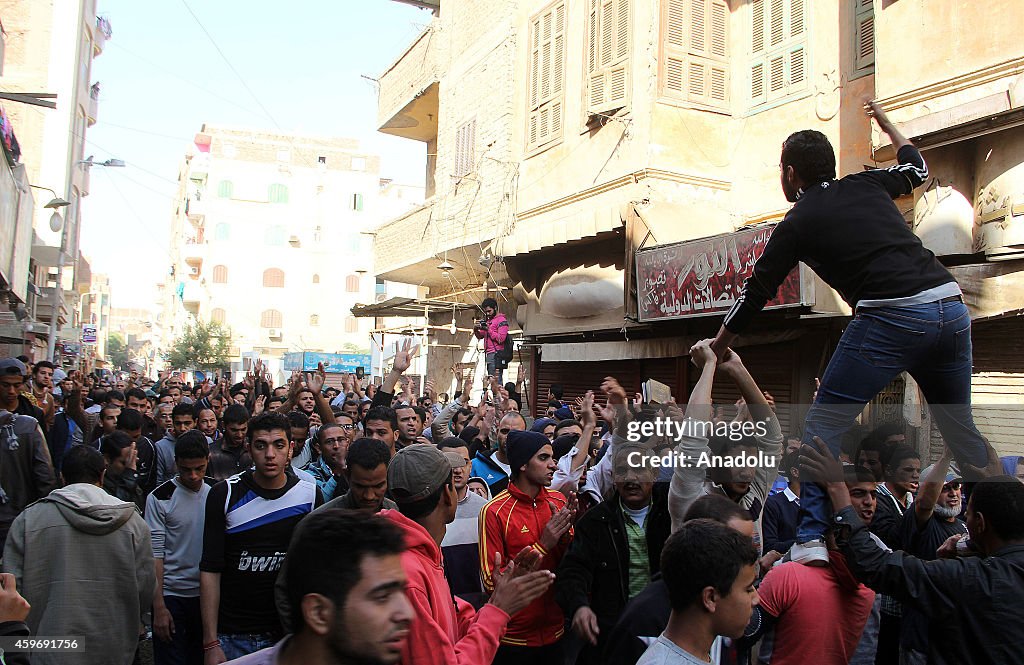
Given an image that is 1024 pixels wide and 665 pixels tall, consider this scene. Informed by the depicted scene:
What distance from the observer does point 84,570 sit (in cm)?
399

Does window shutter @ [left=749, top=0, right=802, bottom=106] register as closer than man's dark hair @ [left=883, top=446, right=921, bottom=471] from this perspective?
No

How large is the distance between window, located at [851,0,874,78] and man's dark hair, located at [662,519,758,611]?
1053 cm

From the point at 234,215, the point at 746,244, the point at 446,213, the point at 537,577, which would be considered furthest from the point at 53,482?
the point at 234,215

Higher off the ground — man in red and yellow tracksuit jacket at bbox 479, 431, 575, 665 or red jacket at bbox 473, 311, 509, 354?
red jacket at bbox 473, 311, 509, 354

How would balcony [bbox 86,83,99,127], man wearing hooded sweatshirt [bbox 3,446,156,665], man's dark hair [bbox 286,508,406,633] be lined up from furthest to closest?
balcony [bbox 86,83,99,127] < man wearing hooded sweatshirt [bbox 3,446,156,665] < man's dark hair [bbox 286,508,406,633]

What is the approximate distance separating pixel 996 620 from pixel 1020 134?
271 inches

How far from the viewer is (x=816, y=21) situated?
39.9ft

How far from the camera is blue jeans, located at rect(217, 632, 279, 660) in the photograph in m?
4.03

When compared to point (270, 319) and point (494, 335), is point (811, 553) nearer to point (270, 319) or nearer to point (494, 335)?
point (494, 335)

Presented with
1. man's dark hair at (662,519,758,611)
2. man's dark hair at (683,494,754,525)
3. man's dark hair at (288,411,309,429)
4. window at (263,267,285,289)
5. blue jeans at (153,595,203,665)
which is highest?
window at (263,267,285,289)

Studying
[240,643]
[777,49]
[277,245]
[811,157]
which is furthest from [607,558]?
[277,245]

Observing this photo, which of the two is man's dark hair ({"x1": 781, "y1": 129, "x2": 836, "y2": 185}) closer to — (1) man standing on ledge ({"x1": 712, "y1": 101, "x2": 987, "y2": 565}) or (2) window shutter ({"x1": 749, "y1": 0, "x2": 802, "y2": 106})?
(1) man standing on ledge ({"x1": 712, "y1": 101, "x2": 987, "y2": 565})

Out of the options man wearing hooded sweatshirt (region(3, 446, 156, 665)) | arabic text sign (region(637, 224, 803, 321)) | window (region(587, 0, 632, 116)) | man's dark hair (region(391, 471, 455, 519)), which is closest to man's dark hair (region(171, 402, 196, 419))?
man wearing hooded sweatshirt (region(3, 446, 156, 665))

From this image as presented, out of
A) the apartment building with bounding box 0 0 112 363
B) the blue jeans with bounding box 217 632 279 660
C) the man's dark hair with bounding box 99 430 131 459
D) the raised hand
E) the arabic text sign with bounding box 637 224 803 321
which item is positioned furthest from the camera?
the apartment building with bounding box 0 0 112 363
